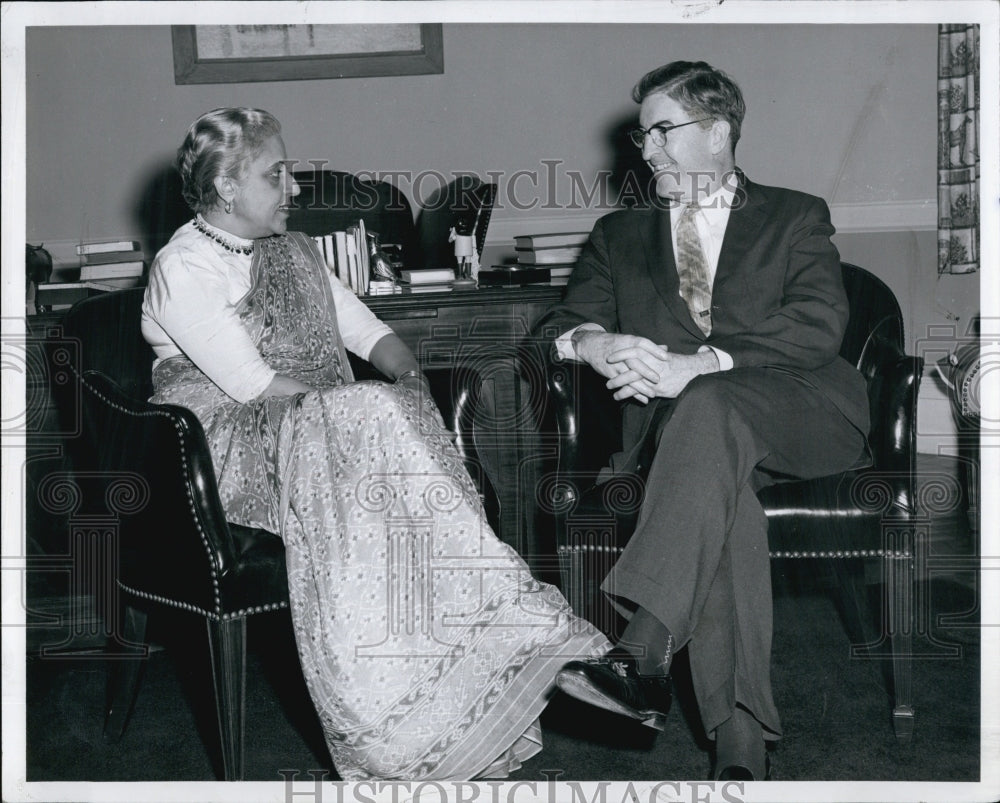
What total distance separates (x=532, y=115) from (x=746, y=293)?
1462 millimetres

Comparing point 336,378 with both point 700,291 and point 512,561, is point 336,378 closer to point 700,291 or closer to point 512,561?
point 512,561

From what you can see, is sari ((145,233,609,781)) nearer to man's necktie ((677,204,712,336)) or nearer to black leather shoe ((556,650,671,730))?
black leather shoe ((556,650,671,730))

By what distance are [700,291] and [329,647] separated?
4.00ft

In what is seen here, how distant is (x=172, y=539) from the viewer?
2117 mm

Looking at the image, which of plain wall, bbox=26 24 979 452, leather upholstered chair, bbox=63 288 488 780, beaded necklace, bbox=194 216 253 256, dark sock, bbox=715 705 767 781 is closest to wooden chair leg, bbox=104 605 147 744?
leather upholstered chair, bbox=63 288 488 780

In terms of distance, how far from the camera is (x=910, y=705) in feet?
7.67

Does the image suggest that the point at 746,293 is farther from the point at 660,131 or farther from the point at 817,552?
the point at 817,552

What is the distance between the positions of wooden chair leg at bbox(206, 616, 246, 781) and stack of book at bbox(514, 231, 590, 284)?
1573 mm

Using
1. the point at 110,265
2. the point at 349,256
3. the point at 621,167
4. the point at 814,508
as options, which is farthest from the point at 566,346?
the point at 110,265

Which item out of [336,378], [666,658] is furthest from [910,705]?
[336,378]

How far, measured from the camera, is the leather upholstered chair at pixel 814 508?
2252mm

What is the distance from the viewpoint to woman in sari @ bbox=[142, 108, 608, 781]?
202 centimetres

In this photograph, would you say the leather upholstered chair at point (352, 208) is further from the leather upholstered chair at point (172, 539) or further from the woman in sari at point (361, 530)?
the leather upholstered chair at point (172, 539)

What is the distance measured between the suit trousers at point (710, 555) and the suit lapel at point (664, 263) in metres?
0.40
